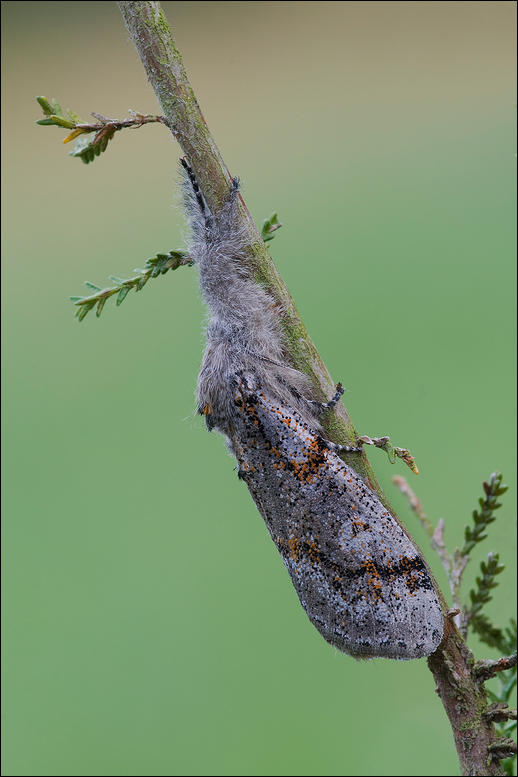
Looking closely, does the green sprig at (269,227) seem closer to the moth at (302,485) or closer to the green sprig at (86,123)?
the moth at (302,485)

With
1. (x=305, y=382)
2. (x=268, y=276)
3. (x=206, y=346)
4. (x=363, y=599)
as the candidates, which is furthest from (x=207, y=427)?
(x=363, y=599)

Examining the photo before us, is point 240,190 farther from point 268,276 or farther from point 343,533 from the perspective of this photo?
point 343,533

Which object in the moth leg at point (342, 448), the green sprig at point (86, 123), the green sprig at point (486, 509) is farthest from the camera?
the green sprig at point (486, 509)

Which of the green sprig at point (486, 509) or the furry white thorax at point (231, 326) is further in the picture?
the green sprig at point (486, 509)

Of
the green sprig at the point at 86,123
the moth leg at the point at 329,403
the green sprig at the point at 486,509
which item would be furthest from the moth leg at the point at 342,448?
the green sprig at the point at 86,123

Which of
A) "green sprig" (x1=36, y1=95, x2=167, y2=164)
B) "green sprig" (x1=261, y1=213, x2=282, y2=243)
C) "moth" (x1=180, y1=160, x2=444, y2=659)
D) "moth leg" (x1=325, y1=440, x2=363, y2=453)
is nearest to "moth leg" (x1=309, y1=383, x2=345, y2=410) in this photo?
"moth" (x1=180, y1=160, x2=444, y2=659)

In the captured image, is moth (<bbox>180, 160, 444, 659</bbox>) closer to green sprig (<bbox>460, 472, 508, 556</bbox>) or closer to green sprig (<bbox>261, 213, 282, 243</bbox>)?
green sprig (<bbox>261, 213, 282, 243</bbox>)

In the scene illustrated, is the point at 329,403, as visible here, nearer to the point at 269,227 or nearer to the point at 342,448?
the point at 342,448

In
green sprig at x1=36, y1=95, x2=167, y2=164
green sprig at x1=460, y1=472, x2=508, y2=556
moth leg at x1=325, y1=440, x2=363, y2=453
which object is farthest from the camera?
green sprig at x1=460, y1=472, x2=508, y2=556
